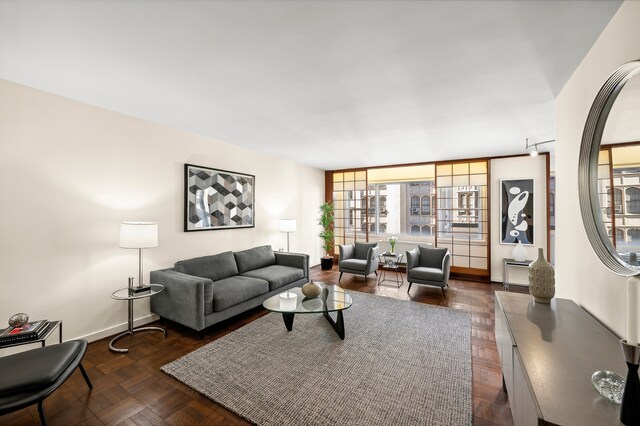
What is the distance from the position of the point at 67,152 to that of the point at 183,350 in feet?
7.25

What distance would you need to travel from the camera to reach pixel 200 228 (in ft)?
12.0

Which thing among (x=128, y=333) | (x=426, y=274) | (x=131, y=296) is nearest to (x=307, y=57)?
(x=131, y=296)

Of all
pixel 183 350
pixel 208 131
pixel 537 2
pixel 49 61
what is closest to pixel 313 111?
pixel 208 131

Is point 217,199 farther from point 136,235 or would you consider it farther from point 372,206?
point 372,206

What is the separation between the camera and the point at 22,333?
1.86 m

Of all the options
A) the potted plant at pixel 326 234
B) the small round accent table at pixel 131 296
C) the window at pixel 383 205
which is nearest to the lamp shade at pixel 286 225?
the potted plant at pixel 326 234

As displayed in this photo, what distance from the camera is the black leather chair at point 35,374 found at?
1.39 meters

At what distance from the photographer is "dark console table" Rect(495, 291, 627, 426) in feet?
2.84

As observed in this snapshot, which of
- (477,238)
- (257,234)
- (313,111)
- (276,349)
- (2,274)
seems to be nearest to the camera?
(2,274)

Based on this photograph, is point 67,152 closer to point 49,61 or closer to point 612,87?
point 49,61

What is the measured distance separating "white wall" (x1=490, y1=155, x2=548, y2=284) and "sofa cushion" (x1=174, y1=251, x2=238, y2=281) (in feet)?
15.6

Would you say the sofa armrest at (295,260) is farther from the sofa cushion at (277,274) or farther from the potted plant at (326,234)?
the potted plant at (326,234)

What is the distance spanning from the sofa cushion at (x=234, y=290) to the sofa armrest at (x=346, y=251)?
1.89 meters

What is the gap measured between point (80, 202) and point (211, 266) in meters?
1.52
